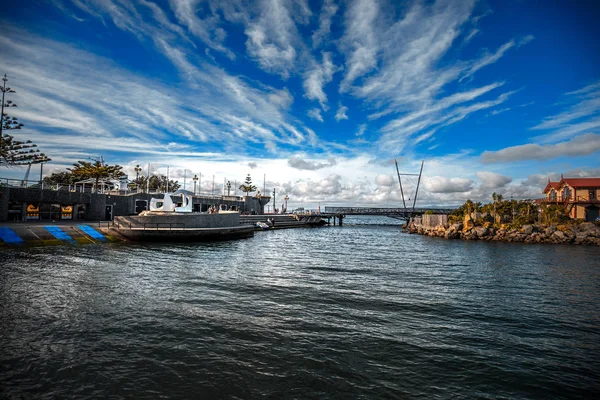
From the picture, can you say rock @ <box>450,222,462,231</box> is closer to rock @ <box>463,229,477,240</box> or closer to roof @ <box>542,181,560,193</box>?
rock @ <box>463,229,477,240</box>

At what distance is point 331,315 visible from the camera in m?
12.5

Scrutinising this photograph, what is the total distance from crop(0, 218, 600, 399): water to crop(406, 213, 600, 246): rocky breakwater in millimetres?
37522

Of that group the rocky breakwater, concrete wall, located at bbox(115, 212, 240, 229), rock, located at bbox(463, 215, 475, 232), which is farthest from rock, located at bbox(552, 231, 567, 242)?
concrete wall, located at bbox(115, 212, 240, 229)

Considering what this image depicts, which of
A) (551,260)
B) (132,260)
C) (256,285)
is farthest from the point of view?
(551,260)

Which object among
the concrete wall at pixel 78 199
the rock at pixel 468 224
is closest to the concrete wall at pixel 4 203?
the concrete wall at pixel 78 199

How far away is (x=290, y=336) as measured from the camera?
10289mm

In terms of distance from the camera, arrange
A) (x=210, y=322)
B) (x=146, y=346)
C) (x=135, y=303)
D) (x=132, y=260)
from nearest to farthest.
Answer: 1. (x=146, y=346)
2. (x=210, y=322)
3. (x=135, y=303)
4. (x=132, y=260)

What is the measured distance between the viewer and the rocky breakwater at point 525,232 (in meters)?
48.8

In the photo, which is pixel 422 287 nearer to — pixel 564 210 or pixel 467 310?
pixel 467 310

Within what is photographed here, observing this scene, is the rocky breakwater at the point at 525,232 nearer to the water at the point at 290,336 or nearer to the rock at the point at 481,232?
the rock at the point at 481,232

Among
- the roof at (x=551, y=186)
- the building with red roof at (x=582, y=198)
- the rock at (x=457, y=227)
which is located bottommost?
the rock at (x=457, y=227)

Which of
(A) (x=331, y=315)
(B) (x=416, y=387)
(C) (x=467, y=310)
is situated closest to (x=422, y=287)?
(C) (x=467, y=310)

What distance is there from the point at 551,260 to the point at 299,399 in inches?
1390

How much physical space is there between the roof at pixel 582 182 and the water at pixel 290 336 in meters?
55.8
